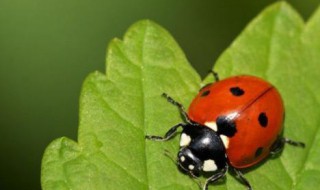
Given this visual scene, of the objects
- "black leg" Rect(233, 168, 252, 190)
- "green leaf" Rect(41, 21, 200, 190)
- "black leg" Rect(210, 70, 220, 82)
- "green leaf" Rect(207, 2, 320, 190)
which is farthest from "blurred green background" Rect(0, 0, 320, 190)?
"black leg" Rect(233, 168, 252, 190)

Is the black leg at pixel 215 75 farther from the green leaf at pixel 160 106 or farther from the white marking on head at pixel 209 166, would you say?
the white marking on head at pixel 209 166

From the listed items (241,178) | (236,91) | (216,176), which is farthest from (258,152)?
(236,91)

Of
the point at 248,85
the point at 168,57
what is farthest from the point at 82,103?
the point at 248,85

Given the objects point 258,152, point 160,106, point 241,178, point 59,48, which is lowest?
point 241,178

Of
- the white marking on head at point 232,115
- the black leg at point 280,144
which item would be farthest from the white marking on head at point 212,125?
the black leg at point 280,144

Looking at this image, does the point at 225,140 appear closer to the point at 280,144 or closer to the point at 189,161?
the point at 189,161
